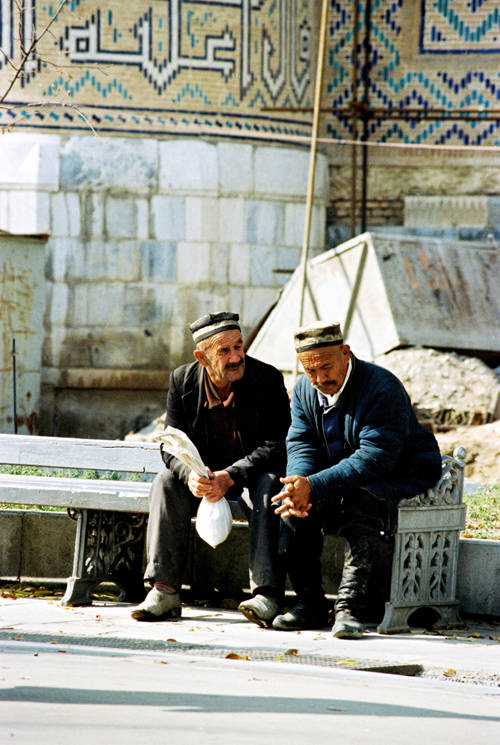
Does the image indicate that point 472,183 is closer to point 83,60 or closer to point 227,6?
point 227,6

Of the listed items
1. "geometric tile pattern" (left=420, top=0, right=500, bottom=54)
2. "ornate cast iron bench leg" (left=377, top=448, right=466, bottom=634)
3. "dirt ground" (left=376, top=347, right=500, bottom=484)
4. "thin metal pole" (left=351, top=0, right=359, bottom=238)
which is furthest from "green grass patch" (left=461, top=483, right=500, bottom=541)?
"geometric tile pattern" (left=420, top=0, right=500, bottom=54)

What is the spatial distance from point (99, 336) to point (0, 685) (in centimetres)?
1172

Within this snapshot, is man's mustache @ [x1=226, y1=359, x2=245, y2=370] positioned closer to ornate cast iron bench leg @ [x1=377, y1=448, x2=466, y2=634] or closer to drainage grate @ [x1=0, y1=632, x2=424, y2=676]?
ornate cast iron bench leg @ [x1=377, y1=448, x2=466, y2=634]

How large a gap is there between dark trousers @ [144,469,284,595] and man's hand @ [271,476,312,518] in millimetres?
212

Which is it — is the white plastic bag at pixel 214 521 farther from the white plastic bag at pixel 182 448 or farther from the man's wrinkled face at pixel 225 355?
the man's wrinkled face at pixel 225 355

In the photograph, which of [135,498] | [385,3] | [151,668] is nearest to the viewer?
[151,668]

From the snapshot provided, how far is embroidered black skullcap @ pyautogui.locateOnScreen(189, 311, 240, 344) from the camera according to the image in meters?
5.50

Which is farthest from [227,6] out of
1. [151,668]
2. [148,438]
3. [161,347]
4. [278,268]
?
[151,668]

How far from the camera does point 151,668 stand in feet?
13.9

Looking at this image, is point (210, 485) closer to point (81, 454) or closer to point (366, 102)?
point (81, 454)

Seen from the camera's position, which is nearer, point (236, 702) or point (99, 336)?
point (236, 702)

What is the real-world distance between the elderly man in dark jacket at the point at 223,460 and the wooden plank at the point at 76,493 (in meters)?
0.22

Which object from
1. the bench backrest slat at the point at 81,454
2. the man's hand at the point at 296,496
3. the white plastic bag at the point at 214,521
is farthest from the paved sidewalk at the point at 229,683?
the bench backrest slat at the point at 81,454

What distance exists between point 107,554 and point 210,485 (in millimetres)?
803
